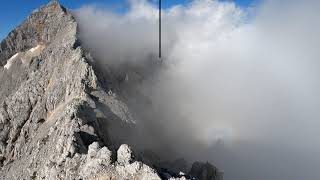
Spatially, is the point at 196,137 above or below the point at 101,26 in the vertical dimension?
below

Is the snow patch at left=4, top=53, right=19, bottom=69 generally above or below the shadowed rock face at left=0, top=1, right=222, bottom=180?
→ above

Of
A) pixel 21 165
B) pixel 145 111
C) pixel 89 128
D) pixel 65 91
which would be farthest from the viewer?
pixel 145 111

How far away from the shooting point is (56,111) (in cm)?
10625

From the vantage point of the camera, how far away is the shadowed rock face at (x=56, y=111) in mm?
71825

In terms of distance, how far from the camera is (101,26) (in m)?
146

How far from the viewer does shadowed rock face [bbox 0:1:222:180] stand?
7183 centimetres

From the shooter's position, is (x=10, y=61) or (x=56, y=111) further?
(x=10, y=61)

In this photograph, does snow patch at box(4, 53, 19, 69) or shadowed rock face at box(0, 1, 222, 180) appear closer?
shadowed rock face at box(0, 1, 222, 180)

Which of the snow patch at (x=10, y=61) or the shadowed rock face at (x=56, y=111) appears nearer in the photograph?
the shadowed rock face at (x=56, y=111)

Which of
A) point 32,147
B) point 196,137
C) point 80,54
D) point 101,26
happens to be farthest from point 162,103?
point 32,147

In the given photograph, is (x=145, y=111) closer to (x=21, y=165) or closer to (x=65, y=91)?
(x=65, y=91)

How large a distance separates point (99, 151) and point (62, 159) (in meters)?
8.37

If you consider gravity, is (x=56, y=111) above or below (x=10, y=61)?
below

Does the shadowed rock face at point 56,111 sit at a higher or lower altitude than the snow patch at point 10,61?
lower
